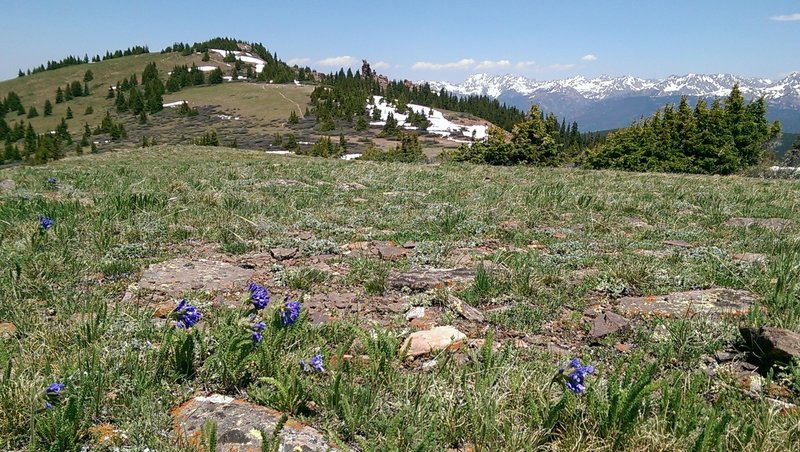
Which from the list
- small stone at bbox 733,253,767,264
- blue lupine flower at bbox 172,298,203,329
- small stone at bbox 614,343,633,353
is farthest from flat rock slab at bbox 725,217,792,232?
blue lupine flower at bbox 172,298,203,329

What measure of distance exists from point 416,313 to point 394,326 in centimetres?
36

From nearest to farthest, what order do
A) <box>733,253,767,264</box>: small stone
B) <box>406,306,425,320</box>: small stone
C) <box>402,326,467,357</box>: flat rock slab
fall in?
<box>402,326,467,357</box>: flat rock slab, <box>406,306,425,320</box>: small stone, <box>733,253,767,264</box>: small stone

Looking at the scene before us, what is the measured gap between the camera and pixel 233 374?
2.83 m

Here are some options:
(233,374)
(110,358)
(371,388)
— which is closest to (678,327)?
(371,388)

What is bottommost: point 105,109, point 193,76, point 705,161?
point 705,161

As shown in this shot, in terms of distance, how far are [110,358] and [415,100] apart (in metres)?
193

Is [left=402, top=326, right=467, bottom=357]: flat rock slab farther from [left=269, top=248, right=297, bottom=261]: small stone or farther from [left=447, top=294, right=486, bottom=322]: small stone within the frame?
[left=269, top=248, right=297, bottom=261]: small stone

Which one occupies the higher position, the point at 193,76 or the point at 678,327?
the point at 193,76

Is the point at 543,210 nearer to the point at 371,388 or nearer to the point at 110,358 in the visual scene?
the point at 371,388

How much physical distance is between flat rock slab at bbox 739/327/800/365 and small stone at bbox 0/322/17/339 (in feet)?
17.6

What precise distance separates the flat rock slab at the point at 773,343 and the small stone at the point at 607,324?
85cm

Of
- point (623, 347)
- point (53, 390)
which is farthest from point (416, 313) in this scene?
point (53, 390)

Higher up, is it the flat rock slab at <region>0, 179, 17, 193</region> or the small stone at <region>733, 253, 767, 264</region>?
the flat rock slab at <region>0, 179, 17, 193</region>

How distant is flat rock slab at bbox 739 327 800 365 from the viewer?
3047mm
